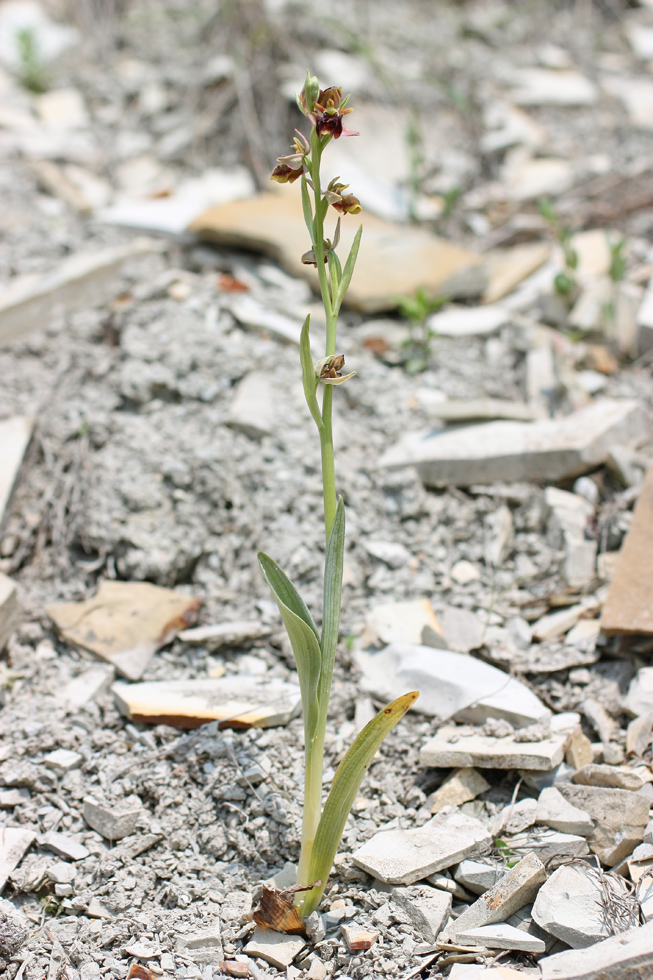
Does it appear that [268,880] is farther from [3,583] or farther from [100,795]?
→ [3,583]

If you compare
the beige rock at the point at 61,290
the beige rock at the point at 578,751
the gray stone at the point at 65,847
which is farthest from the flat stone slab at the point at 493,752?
the beige rock at the point at 61,290

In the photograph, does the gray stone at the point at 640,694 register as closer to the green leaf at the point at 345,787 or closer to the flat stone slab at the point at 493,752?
the flat stone slab at the point at 493,752

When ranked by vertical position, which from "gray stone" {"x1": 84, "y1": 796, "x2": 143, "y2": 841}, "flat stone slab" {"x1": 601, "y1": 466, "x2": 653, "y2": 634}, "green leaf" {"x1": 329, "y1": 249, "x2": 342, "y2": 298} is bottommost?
"gray stone" {"x1": 84, "y1": 796, "x2": 143, "y2": 841}

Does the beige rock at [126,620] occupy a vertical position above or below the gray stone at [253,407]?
below

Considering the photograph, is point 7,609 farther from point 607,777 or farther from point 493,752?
point 607,777

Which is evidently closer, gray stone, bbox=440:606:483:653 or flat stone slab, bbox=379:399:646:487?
gray stone, bbox=440:606:483:653

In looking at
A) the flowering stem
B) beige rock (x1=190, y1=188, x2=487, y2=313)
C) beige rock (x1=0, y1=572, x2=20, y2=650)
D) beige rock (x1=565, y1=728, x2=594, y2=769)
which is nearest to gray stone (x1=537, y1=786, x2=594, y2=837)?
beige rock (x1=565, y1=728, x2=594, y2=769)

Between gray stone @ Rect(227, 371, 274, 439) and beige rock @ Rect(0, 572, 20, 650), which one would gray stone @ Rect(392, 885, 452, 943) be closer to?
beige rock @ Rect(0, 572, 20, 650)
